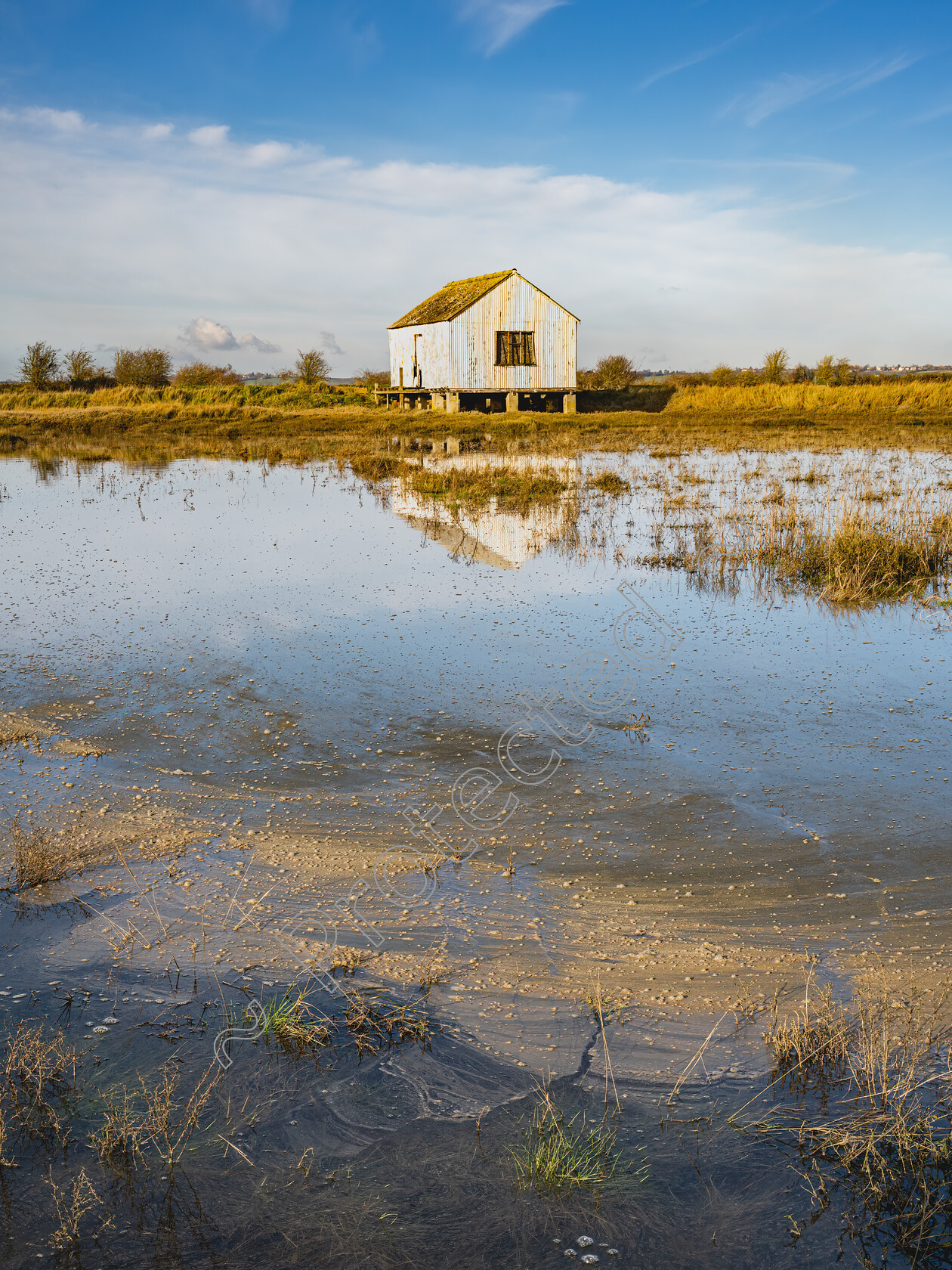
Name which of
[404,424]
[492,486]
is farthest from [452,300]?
[492,486]

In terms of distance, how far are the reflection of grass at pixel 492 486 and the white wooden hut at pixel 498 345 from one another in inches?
686

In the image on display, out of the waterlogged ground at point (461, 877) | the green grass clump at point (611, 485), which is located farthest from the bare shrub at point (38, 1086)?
the green grass clump at point (611, 485)

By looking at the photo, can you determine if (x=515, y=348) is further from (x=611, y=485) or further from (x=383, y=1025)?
(x=383, y=1025)

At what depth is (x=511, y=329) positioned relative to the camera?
119ft

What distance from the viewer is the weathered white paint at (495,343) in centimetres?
→ 3572

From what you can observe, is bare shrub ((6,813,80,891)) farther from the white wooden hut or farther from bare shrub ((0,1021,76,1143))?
the white wooden hut

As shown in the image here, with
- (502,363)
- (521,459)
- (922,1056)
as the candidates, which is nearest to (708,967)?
(922,1056)

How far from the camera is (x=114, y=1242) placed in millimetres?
2586

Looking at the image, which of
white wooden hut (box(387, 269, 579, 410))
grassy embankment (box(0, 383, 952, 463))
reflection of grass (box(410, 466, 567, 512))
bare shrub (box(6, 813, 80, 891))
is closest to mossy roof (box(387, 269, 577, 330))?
white wooden hut (box(387, 269, 579, 410))

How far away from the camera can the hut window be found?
120 feet

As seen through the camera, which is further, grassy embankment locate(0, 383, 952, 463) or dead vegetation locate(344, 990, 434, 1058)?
grassy embankment locate(0, 383, 952, 463)

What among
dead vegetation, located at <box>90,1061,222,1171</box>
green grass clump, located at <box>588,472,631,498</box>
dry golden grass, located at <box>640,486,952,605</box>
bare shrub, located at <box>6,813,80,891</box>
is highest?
green grass clump, located at <box>588,472,631,498</box>

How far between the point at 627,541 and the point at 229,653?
6519 mm

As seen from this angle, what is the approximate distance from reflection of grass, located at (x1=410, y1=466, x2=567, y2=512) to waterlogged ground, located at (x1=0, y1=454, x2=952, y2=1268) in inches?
269
